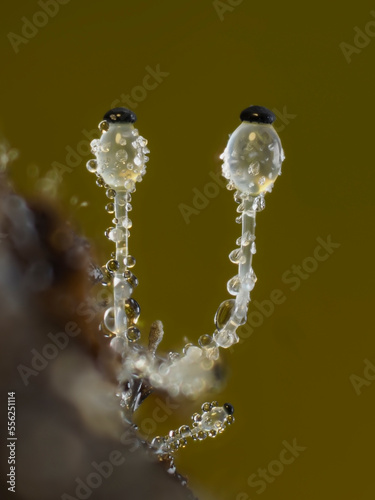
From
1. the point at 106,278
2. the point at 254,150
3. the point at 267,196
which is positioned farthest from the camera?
the point at 267,196

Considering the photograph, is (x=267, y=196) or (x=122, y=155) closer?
(x=122, y=155)

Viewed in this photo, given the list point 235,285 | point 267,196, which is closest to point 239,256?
point 235,285

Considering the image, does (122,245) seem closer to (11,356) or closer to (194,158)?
(11,356)

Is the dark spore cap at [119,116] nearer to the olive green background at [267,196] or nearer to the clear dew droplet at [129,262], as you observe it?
the clear dew droplet at [129,262]

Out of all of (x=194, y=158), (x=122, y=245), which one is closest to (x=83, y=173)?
(x=194, y=158)

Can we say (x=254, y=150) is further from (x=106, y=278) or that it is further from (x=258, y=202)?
(x=106, y=278)

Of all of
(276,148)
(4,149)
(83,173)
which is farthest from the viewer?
(83,173)

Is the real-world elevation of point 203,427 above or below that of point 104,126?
below

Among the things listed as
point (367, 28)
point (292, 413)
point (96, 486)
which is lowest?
point (96, 486)
